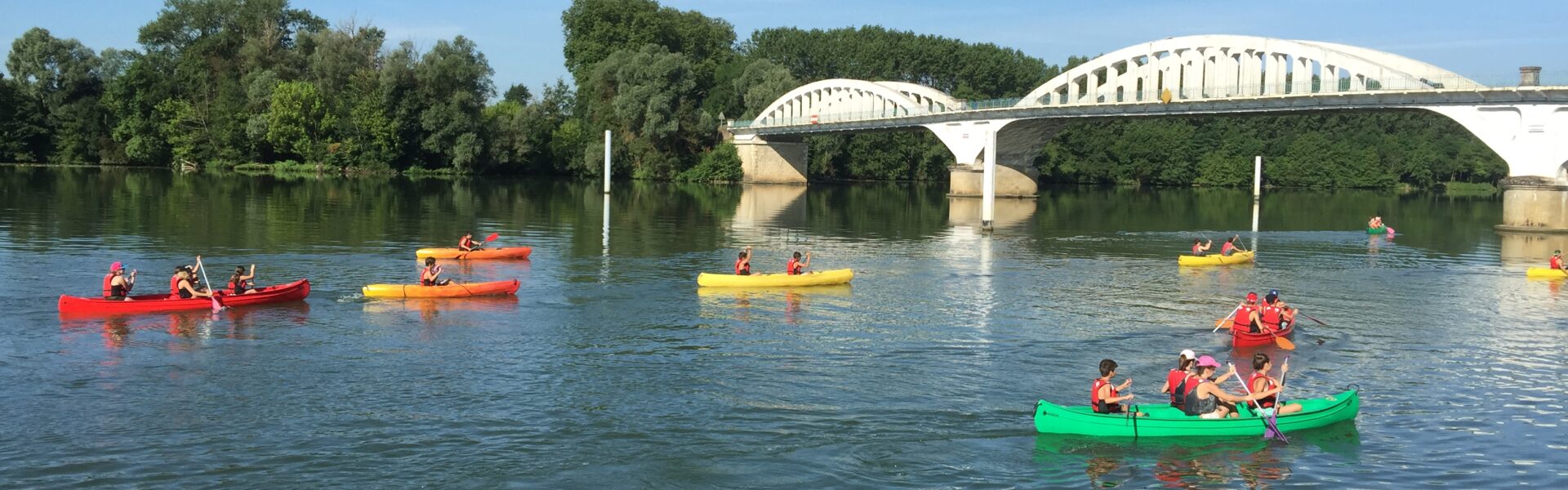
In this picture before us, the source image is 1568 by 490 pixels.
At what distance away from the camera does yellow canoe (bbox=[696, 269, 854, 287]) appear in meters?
31.4

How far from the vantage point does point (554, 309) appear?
27.8m

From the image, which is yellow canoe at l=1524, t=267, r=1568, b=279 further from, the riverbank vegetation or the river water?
the riverbank vegetation

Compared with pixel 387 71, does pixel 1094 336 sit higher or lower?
lower

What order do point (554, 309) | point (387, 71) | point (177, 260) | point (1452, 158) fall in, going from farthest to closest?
point (1452, 158)
point (387, 71)
point (177, 260)
point (554, 309)

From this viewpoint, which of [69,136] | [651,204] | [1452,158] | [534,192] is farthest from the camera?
[1452,158]

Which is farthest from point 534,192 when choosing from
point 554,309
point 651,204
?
point 554,309

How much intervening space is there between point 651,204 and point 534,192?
1405 cm

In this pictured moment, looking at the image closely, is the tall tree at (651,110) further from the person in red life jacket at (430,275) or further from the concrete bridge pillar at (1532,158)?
the person in red life jacket at (430,275)

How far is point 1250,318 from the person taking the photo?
24.8m

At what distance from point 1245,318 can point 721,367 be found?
10769 mm

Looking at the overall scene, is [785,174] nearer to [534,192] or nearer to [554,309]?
[534,192]

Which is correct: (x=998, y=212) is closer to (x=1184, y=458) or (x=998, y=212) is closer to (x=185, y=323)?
(x=185, y=323)

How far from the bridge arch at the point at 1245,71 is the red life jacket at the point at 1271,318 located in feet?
139

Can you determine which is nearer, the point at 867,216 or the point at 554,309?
the point at 554,309
